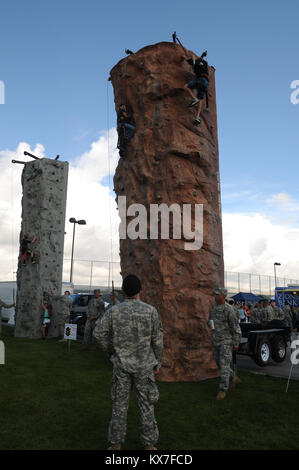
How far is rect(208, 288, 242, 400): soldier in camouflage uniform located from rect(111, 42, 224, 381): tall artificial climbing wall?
1075mm

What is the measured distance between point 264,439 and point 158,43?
27.3 ft

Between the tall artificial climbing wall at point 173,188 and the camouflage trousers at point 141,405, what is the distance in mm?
3604

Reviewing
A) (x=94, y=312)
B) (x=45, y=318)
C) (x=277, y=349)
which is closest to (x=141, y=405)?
(x=277, y=349)

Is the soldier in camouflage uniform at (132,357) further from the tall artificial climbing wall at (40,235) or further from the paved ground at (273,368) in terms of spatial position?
the tall artificial climbing wall at (40,235)

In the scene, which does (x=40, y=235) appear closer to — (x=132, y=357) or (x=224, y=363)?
(x=224, y=363)

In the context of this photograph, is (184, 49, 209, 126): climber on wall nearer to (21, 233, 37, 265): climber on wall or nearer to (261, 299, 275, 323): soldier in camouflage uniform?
(261, 299, 275, 323): soldier in camouflage uniform

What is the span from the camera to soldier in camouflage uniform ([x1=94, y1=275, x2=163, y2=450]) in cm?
363

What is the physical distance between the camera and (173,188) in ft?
25.7

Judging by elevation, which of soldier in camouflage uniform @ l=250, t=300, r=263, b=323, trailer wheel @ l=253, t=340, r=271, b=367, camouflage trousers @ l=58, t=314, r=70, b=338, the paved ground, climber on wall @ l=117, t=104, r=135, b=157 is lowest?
the paved ground

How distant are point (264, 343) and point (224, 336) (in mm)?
3168

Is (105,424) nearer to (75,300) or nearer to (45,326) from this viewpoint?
(45,326)

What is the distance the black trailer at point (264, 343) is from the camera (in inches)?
334

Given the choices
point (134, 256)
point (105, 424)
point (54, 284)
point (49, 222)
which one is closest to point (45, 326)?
point (54, 284)

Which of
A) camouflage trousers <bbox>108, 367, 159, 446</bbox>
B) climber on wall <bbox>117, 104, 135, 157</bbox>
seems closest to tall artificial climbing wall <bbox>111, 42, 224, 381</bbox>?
climber on wall <bbox>117, 104, 135, 157</bbox>
